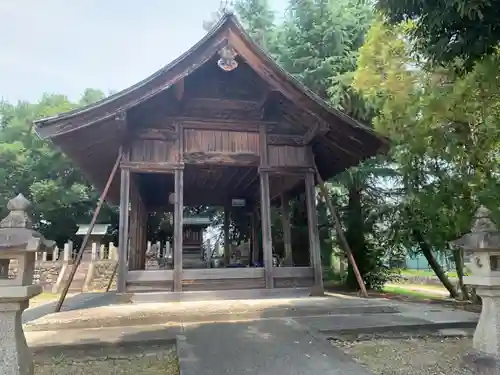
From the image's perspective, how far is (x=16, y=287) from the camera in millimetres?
3111

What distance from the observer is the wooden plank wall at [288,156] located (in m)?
7.72

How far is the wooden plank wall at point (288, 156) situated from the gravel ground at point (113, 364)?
4.35 meters

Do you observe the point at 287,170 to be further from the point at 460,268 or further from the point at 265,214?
the point at 460,268

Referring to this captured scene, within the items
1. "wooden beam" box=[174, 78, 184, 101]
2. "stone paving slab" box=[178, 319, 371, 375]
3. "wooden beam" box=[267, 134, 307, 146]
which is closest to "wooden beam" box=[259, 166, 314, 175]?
"wooden beam" box=[267, 134, 307, 146]

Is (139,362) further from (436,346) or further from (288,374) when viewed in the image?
(436,346)

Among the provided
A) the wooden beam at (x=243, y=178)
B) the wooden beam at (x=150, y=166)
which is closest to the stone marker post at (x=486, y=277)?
the wooden beam at (x=150, y=166)

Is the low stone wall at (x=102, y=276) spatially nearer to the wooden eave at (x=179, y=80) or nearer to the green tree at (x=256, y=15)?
the wooden eave at (x=179, y=80)

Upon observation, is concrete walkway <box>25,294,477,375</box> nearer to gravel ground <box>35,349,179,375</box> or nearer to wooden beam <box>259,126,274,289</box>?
gravel ground <box>35,349,179,375</box>

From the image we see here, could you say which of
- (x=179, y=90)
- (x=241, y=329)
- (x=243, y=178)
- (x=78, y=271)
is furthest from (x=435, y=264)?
(x=78, y=271)

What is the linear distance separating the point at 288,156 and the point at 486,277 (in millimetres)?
4502

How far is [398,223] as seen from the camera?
461 inches

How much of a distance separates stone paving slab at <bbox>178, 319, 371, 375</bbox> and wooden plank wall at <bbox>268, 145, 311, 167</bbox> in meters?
3.52

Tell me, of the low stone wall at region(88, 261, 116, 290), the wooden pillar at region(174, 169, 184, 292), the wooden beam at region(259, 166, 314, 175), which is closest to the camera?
the wooden pillar at region(174, 169, 184, 292)

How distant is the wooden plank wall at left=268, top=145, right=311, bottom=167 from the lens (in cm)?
772
